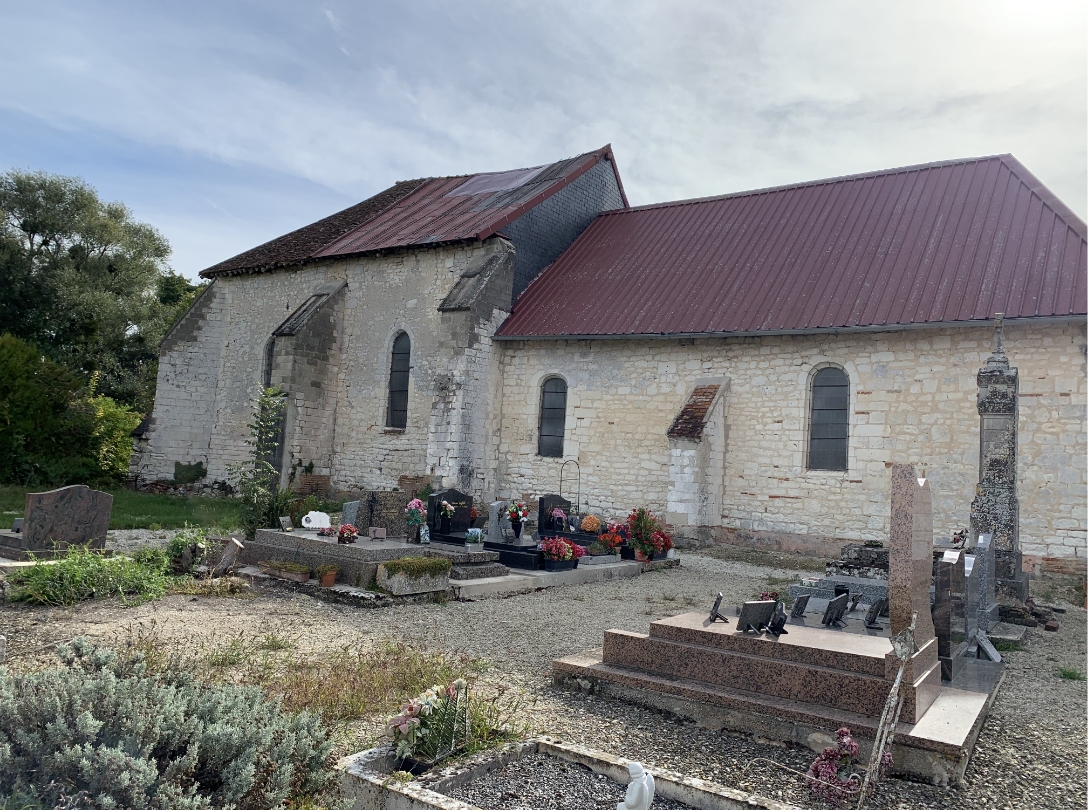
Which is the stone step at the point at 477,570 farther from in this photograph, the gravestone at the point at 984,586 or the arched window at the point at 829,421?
the arched window at the point at 829,421

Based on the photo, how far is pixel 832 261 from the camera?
50.0ft

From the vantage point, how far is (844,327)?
531 inches

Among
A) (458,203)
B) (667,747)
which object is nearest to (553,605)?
(667,747)

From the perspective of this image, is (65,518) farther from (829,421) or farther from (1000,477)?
(829,421)

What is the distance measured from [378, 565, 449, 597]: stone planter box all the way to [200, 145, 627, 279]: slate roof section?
33.4 feet

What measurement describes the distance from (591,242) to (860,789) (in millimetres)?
16929

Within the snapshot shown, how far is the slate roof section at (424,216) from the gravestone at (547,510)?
269 inches

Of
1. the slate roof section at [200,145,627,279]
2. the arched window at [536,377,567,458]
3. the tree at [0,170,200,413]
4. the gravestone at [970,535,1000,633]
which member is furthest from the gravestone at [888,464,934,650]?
the tree at [0,170,200,413]

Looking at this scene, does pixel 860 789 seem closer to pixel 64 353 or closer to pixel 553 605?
pixel 553 605

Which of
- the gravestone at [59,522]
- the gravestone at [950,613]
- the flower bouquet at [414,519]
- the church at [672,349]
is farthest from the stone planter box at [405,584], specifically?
the church at [672,349]

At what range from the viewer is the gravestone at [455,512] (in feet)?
39.4

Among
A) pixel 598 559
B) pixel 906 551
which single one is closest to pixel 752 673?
pixel 906 551

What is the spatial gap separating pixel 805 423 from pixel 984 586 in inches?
235

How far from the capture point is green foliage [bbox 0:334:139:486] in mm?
19875
